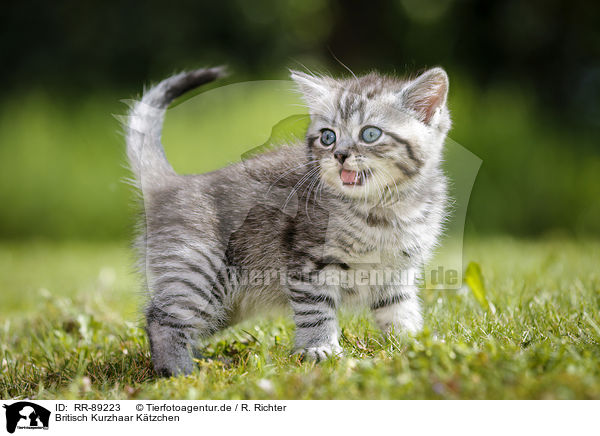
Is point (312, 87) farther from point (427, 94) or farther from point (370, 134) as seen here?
point (427, 94)

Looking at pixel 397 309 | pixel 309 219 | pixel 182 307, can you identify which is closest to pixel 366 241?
pixel 309 219

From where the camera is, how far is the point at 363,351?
2.16 meters

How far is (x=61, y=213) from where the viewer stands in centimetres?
618

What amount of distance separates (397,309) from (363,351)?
0.32 meters

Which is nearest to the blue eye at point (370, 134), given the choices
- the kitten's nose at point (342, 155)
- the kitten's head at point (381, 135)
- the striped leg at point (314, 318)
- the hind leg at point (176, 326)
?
the kitten's head at point (381, 135)

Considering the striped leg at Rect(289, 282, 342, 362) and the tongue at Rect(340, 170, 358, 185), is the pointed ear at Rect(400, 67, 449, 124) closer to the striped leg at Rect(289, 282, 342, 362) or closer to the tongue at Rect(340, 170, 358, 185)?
the tongue at Rect(340, 170, 358, 185)

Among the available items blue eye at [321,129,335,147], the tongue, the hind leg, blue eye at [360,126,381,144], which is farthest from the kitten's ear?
the hind leg

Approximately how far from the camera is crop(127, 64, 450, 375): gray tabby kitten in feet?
7.29
